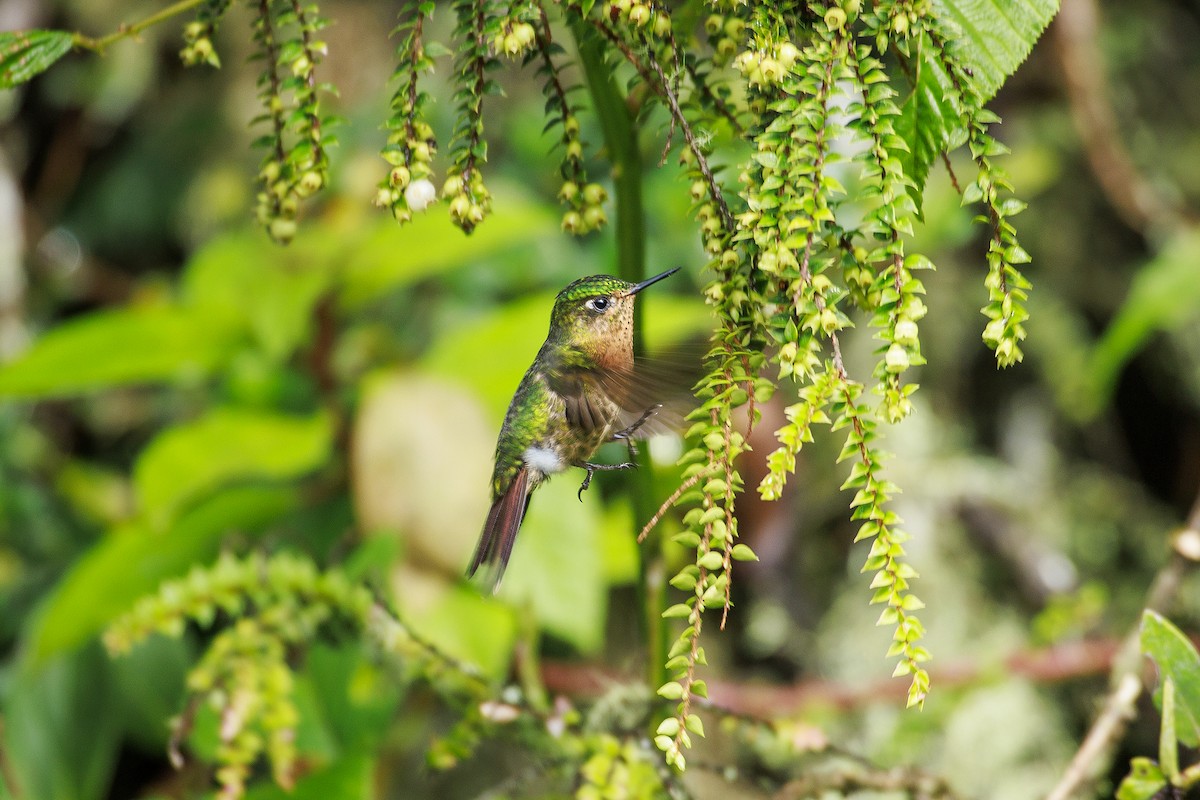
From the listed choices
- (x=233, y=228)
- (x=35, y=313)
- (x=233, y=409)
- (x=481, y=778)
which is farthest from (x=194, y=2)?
(x=35, y=313)

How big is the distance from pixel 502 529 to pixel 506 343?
2.81 ft

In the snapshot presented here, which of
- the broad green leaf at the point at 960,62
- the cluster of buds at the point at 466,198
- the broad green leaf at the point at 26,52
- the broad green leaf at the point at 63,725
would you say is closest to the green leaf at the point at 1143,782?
the broad green leaf at the point at 960,62

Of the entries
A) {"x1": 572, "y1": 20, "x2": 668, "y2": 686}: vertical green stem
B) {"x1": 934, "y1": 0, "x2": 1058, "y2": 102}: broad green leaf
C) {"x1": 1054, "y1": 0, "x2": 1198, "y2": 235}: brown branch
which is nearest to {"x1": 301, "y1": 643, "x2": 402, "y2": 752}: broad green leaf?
{"x1": 572, "y1": 20, "x2": 668, "y2": 686}: vertical green stem

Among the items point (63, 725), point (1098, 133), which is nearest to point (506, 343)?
point (63, 725)

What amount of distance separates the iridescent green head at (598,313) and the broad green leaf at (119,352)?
99cm

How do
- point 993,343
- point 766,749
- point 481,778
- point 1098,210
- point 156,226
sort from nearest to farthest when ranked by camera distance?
point 993,343, point 766,749, point 481,778, point 1098,210, point 156,226

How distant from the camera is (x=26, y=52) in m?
0.59

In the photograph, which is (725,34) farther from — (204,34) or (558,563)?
(558,563)

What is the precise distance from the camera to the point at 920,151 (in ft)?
Answer: 1.60

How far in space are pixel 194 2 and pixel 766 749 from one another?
0.67 m

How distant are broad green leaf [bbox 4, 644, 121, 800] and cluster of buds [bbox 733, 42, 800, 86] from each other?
3.80ft

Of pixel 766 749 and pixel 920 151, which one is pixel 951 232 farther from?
pixel 920 151

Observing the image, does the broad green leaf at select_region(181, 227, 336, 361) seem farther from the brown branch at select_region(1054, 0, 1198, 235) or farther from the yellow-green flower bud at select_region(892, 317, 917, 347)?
the brown branch at select_region(1054, 0, 1198, 235)

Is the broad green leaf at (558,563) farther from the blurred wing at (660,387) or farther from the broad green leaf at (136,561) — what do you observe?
the blurred wing at (660,387)
